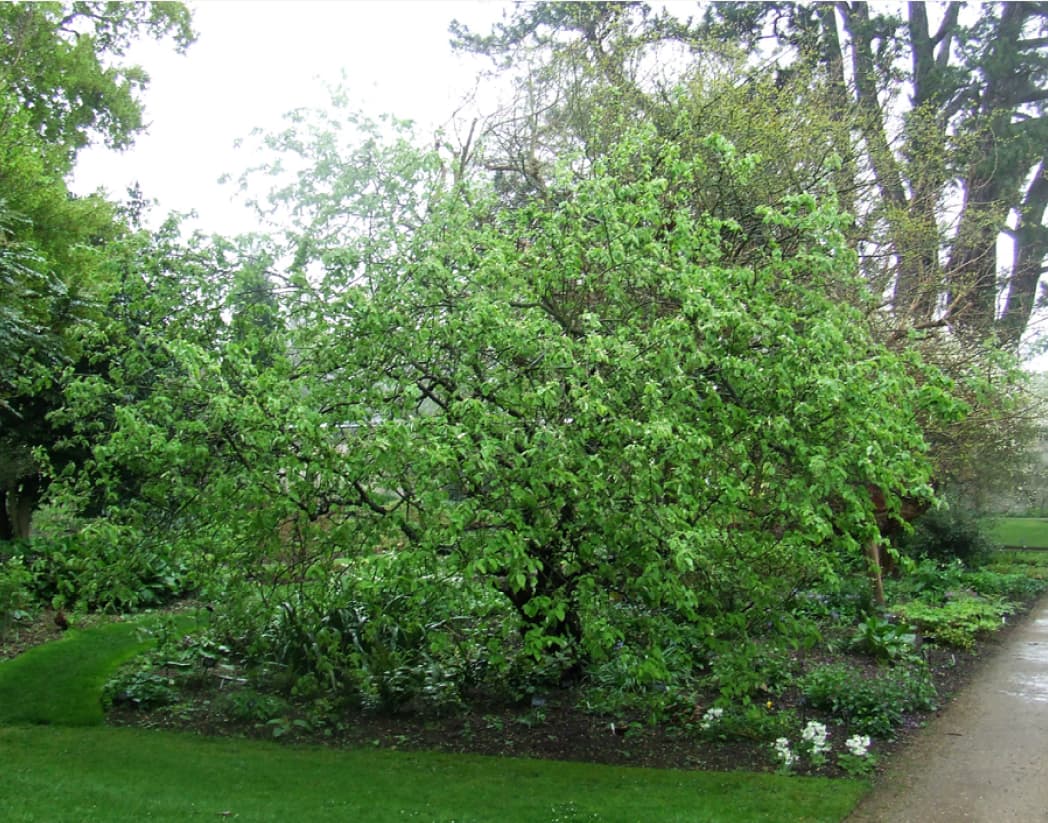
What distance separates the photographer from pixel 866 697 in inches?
299

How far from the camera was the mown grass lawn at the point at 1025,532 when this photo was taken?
23284 millimetres

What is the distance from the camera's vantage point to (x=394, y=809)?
5609 millimetres

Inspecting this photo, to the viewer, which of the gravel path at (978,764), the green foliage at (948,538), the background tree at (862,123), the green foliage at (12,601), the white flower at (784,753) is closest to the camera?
the gravel path at (978,764)

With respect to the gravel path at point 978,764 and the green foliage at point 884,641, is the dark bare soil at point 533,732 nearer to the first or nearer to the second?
the gravel path at point 978,764

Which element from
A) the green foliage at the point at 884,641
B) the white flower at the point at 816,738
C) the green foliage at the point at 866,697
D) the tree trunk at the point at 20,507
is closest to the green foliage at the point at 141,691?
the white flower at the point at 816,738

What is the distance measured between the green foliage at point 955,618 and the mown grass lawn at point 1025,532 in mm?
11248

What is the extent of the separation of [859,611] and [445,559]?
7061 millimetres

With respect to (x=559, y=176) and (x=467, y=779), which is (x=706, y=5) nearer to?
(x=559, y=176)

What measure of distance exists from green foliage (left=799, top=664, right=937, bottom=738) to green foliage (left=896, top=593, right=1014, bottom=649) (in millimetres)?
2190

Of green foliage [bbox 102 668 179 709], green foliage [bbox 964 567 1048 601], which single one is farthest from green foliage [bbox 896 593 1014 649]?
green foliage [bbox 102 668 179 709]

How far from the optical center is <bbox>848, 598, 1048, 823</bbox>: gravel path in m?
5.62

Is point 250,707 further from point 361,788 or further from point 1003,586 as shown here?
point 1003,586

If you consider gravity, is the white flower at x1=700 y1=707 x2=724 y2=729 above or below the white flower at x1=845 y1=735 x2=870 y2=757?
above

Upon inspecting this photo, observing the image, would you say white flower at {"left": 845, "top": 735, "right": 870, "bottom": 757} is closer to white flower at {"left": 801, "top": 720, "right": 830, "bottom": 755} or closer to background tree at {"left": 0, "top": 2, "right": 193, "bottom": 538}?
white flower at {"left": 801, "top": 720, "right": 830, "bottom": 755}
